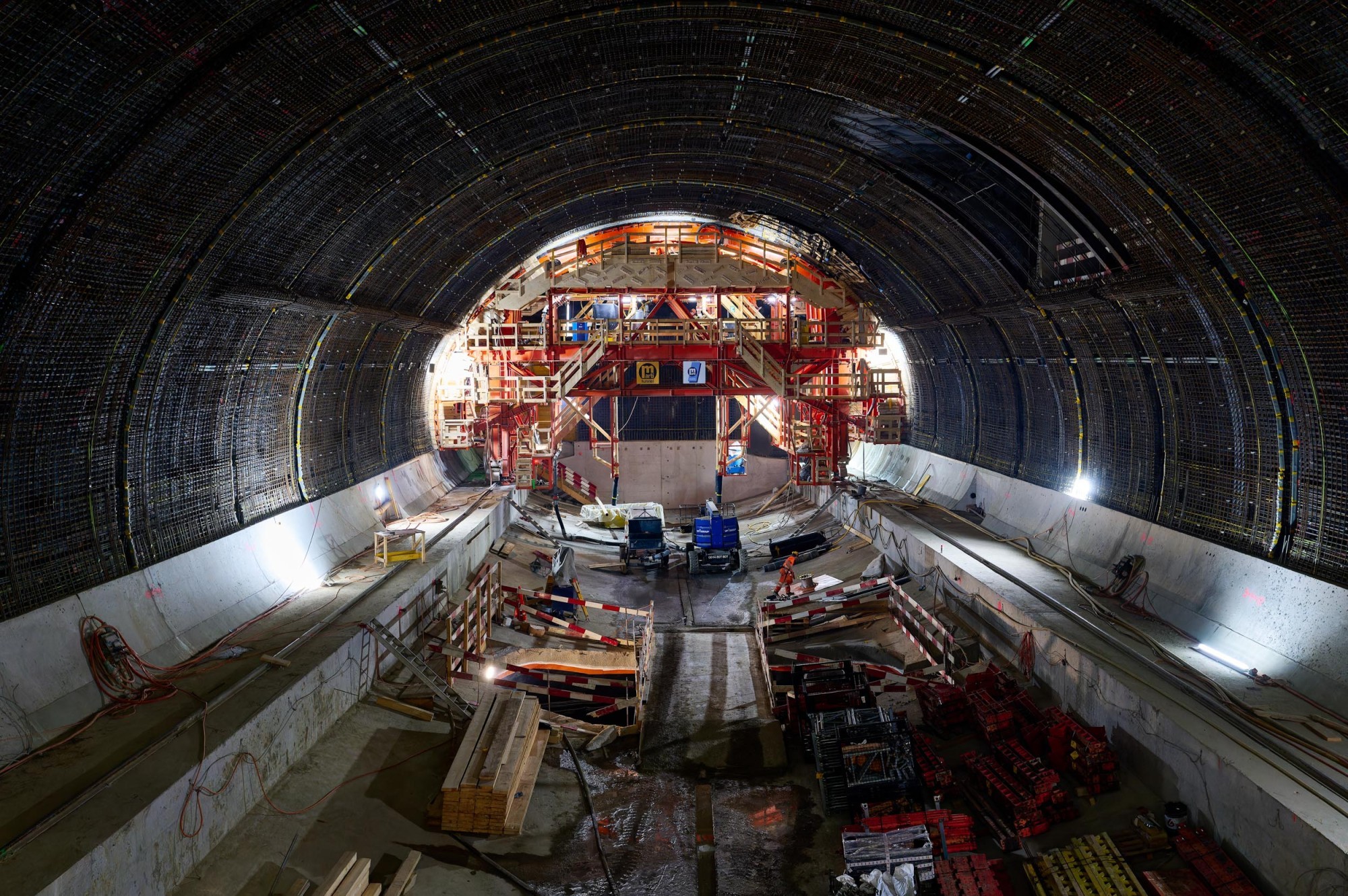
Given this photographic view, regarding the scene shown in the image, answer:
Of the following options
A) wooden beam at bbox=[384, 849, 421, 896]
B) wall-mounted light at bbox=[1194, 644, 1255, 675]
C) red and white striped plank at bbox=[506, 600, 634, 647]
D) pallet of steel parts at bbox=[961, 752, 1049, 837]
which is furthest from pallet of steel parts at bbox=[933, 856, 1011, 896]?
red and white striped plank at bbox=[506, 600, 634, 647]

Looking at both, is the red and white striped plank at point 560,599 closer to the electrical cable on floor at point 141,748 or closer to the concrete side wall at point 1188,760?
the electrical cable on floor at point 141,748

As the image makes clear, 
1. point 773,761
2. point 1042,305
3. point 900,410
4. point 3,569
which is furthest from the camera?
point 900,410

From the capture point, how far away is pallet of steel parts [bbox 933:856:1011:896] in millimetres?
7309

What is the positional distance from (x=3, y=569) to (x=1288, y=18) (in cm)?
1119

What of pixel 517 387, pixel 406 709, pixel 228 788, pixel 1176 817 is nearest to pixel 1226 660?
pixel 1176 817

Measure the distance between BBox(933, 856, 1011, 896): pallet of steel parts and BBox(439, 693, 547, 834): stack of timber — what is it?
393 centimetres

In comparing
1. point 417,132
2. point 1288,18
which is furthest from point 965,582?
point 417,132

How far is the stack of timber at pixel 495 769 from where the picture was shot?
328 inches

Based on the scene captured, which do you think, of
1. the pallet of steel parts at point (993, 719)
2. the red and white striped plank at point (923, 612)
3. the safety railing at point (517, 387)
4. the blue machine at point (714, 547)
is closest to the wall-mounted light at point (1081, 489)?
the red and white striped plank at point (923, 612)

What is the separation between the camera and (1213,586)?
1059 cm

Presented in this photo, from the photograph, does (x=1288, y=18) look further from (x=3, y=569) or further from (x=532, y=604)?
(x=532, y=604)

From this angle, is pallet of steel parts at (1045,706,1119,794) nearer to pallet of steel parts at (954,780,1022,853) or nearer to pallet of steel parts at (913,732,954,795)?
pallet of steel parts at (954,780,1022,853)

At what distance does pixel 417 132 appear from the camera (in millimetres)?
11094

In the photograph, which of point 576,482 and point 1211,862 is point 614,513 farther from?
point 1211,862
